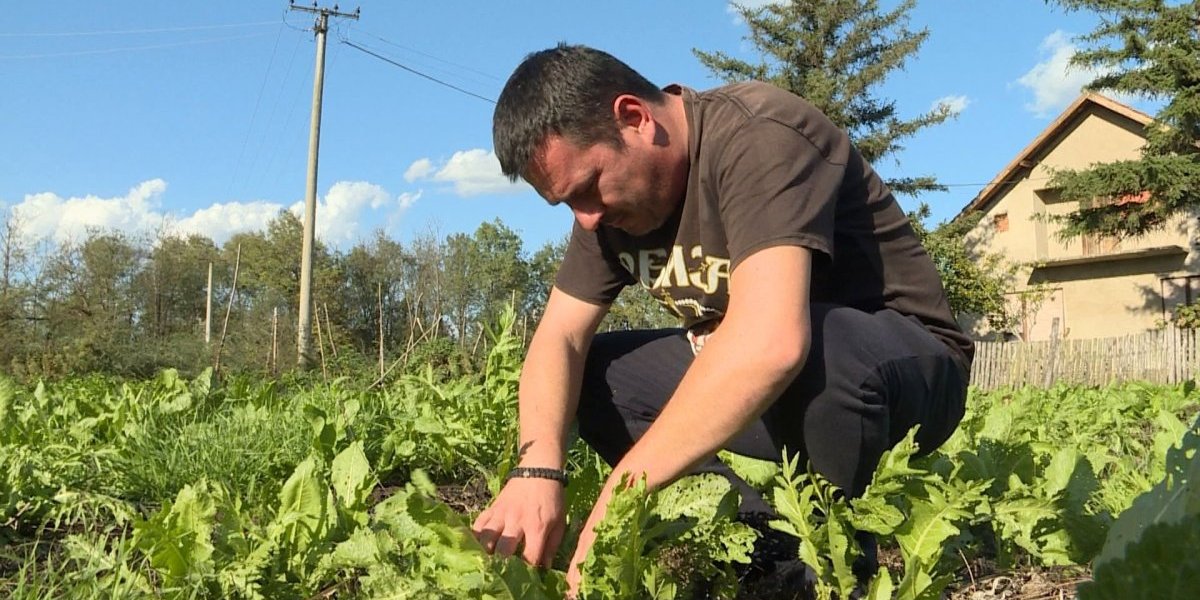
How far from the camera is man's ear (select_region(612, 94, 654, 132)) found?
2180 mm

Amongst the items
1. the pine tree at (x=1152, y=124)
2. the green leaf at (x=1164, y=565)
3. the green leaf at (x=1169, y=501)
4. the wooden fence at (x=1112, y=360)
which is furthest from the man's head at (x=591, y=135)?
the pine tree at (x=1152, y=124)

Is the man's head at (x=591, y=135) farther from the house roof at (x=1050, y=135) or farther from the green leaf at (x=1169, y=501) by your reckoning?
the house roof at (x=1050, y=135)

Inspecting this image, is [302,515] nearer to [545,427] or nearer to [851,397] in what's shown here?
[545,427]

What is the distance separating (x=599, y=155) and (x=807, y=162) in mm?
457

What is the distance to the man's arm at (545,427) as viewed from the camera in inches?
76.8

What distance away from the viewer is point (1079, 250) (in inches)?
1201

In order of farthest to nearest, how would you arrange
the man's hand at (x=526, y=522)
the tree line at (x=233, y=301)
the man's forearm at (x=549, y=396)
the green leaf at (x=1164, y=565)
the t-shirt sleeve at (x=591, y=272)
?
the tree line at (x=233, y=301) → the t-shirt sleeve at (x=591, y=272) → the man's forearm at (x=549, y=396) → the man's hand at (x=526, y=522) → the green leaf at (x=1164, y=565)

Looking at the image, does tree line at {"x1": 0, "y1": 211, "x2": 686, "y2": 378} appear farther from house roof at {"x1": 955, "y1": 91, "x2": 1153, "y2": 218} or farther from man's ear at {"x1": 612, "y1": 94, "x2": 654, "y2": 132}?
house roof at {"x1": 955, "y1": 91, "x2": 1153, "y2": 218}

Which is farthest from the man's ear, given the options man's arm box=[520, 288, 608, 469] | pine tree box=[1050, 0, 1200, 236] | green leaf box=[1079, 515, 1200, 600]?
pine tree box=[1050, 0, 1200, 236]

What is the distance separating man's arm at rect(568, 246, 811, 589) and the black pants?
102 millimetres

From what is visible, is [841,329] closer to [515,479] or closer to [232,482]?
[515,479]

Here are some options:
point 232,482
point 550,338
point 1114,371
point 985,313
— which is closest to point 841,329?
point 550,338

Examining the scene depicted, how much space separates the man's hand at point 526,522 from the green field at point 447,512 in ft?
0.24

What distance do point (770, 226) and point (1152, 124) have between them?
24.9 m
